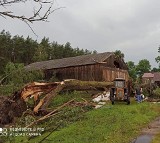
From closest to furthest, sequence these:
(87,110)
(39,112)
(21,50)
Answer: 1. (39,112)
2. (87,110)
3. (21,50)

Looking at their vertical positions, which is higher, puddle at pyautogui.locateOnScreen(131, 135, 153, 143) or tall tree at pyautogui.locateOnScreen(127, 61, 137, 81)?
tall tree at pyautogui.locateOnScreen(127, 61, 137, 81)

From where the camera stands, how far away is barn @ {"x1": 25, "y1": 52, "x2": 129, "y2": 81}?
1489 inches

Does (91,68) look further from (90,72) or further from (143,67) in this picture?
(143,67)

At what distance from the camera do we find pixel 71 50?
304 ft

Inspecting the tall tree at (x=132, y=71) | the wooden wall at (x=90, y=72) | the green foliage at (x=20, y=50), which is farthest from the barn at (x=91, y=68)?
the tall tree at (x=132, y=71)

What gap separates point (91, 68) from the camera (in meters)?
38.0

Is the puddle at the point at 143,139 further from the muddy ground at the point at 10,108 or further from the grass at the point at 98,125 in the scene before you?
the muddy ground at the point at 10,108

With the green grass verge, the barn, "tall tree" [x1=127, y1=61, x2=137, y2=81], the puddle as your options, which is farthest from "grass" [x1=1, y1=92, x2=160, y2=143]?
"tall tree" [x1=127, y1=61, x2=137, y2=81]

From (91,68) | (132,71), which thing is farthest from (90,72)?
(132,71)

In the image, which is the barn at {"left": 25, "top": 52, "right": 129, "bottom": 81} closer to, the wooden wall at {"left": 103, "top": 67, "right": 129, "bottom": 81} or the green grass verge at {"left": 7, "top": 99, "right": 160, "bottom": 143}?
the wooden wall at {"left": 103, "top": 67, "right": 129, "bottom": 81}

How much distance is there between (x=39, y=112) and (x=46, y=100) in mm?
1217

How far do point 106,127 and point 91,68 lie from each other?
2356cm

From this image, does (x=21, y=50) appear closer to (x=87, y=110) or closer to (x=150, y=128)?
Answer: (x=87, y=110)

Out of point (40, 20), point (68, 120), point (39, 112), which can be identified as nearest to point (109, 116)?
point (68, 120)
